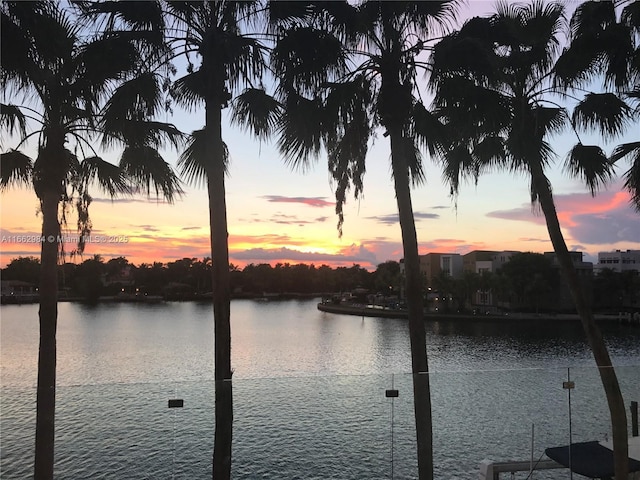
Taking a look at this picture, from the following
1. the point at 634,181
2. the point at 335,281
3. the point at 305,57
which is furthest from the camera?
the point at 335,281

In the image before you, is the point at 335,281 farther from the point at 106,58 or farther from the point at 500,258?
the point at 106,58

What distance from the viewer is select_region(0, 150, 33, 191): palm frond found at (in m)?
7.54

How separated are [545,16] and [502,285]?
2869 inches

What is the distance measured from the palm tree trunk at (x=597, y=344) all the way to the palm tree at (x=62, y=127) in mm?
5124

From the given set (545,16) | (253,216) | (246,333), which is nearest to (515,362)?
(253,216)

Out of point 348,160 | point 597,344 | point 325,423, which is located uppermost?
point 348,160

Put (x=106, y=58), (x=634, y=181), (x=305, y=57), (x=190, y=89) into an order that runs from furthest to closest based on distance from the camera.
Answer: (x=634, y=181) → (x=190, y=89) → (x=305, y=57) → (x=106, y=58)

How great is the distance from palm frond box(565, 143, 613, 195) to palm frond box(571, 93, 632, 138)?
38 cm

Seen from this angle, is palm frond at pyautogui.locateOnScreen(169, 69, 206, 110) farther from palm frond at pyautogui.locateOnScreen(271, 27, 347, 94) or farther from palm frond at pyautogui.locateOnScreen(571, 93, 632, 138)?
palm frond at pyautogui.locateOnScreen(571, 93, 632, 138)

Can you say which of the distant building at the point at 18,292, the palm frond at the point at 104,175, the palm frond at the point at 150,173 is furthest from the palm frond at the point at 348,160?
the distant building at the point at 18,292

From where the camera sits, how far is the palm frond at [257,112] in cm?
695

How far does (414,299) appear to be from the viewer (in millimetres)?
6770

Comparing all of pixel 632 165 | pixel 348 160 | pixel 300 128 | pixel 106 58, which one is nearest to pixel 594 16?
pixel 632 165

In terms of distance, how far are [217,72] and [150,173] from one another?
1.79 meters
